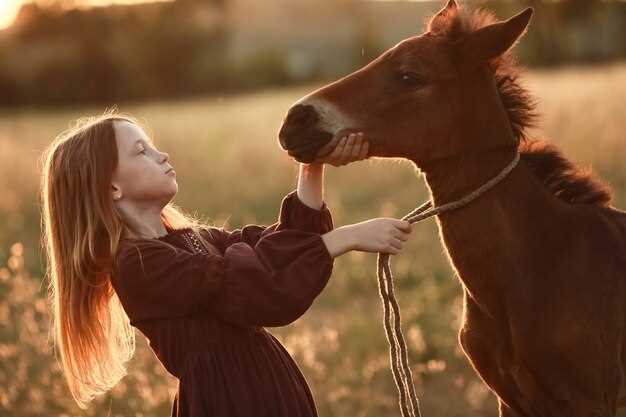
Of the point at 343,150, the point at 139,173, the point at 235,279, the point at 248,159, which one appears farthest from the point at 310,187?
the point at 248,159

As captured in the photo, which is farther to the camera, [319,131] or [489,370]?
[489,370]

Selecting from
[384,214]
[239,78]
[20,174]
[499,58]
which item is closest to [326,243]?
[499,58]

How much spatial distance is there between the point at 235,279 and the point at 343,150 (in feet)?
1.95

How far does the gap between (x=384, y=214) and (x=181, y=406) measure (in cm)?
703

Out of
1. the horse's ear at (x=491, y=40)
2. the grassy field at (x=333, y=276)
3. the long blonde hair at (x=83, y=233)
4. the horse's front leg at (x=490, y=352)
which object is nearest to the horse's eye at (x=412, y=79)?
the horse's ear at (x=491, y=40)

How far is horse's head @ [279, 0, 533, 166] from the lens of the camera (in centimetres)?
334

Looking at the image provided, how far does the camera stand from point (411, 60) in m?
3.37

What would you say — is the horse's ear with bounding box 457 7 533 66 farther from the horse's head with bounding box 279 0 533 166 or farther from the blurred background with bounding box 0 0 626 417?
the blurred background with bounding box 0 0 626 417

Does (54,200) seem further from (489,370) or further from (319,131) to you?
(489,370)

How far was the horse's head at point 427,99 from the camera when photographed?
11.0ft

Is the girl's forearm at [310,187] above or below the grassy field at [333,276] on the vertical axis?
above

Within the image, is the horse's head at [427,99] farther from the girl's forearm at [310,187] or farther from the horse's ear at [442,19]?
the girl's forearm at [310,187]

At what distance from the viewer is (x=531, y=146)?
3.64m

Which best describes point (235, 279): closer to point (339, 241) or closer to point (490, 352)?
point (339, 241)
